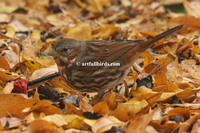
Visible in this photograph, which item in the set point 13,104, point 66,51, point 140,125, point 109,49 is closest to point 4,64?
point 66,51

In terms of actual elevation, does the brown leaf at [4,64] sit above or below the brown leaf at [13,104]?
above

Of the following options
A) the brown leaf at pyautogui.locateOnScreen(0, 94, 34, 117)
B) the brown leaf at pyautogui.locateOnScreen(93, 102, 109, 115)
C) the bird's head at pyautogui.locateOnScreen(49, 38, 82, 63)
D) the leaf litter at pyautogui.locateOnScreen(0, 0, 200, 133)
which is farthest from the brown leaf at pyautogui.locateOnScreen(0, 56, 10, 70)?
the brown leaf at pyautogui.locateOnScreen(93, 102, 109, 115)

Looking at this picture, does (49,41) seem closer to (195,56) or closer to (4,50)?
(4,50)

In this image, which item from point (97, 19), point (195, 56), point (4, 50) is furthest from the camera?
point (97, 19)

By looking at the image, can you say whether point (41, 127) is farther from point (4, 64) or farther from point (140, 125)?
point (4, 64)

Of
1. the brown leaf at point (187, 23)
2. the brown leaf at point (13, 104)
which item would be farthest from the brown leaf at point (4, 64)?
the brown leaf at point (187, 23)

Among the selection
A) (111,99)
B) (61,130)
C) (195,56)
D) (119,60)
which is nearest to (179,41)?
(195,56)

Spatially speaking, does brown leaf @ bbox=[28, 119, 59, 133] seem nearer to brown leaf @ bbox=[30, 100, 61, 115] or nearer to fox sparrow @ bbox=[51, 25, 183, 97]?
brown leaf @ bbox=[30, 100, 61, 115]

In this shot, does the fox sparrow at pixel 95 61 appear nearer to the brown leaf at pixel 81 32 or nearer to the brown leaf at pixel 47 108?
the brown leaf at pixel 47 108
